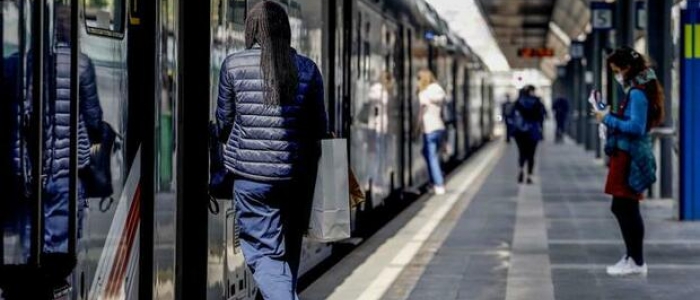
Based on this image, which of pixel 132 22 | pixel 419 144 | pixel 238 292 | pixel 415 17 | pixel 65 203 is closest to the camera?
pixel 65 203

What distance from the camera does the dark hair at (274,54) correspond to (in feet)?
20.7

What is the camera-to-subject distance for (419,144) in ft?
65.3

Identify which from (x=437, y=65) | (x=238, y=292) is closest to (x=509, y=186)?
(x=437, y=65)

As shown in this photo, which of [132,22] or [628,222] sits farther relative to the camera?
[628,222]

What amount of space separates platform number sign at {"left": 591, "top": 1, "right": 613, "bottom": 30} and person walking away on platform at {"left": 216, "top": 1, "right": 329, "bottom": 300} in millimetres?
19267

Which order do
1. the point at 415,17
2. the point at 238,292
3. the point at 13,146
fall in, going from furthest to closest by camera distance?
1. the point at 415,17
2. the point at 238,292
3. the point at 13,146

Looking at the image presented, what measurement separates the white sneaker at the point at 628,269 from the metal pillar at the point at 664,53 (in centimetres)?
820

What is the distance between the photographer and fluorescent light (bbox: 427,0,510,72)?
81.1ft

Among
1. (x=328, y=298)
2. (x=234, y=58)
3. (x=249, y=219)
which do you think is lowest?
(x=328, y=298)

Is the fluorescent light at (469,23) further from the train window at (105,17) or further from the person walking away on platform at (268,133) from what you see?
the train window at (105,17)

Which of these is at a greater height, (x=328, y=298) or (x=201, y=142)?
(x=201, y=142)

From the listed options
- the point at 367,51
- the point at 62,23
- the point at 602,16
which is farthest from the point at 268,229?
the point at 602,16

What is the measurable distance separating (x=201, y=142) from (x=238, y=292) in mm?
1121

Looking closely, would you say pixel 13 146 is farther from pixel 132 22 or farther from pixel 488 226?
pixel 488 226
